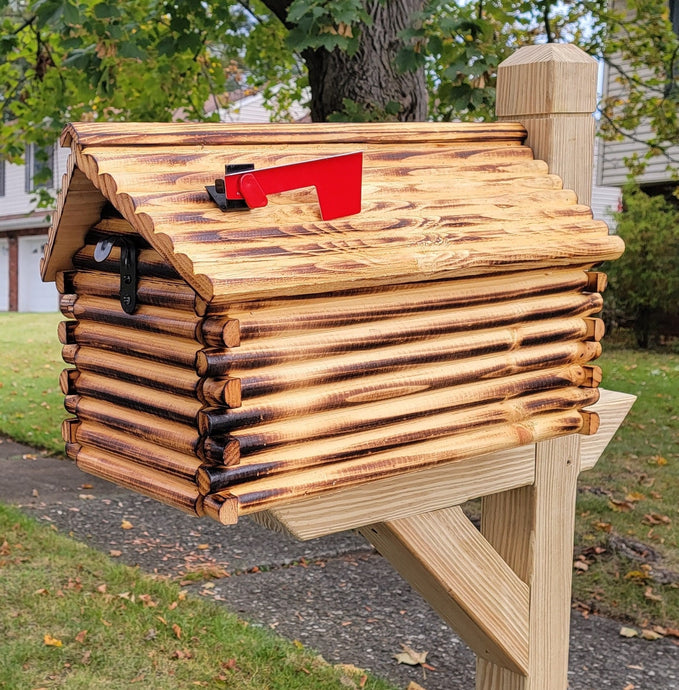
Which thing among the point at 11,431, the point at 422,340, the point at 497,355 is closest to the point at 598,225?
the point at 497,355

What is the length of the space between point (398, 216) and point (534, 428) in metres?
0.44

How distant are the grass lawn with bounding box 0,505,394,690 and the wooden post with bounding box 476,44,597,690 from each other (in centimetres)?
156

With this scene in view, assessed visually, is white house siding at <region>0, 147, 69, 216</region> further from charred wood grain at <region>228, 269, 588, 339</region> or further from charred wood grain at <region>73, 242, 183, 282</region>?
charred wood grain at <region>228, 269, 588, 339</region>

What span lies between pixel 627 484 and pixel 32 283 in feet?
56.8

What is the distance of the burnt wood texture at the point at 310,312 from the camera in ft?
3.41

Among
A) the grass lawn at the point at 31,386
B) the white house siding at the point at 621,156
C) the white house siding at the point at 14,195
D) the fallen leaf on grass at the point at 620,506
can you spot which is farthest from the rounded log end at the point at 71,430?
the white house siding at the point at 14,195

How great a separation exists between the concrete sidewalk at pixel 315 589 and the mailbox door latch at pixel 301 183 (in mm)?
2569

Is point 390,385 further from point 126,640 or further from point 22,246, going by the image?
point 22,246

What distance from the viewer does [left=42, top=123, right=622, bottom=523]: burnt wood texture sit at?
1038mm

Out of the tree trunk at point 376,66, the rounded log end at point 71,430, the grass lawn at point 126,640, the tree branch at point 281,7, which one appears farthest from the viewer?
the tree branch at point 281,7

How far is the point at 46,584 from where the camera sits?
4027mm

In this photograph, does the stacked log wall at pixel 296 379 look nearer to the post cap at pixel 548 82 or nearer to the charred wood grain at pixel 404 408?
the charred wood grain at pixel 404 408

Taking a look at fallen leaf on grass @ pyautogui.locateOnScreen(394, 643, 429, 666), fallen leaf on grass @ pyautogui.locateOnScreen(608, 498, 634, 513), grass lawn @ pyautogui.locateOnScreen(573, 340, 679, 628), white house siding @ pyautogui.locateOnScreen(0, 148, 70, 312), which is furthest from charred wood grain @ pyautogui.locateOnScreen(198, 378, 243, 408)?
white house siding @ pyautogui.locateOnScreen(0, 148, 70, 312)

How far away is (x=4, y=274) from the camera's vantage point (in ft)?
69.6
